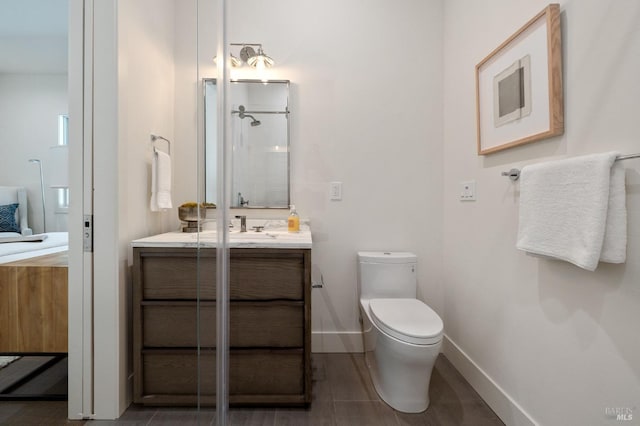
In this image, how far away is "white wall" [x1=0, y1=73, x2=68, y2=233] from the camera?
81 centimetres

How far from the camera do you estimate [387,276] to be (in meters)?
1.74

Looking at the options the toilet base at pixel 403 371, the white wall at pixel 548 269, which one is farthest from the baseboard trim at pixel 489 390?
the toilet base at pixel 403 371

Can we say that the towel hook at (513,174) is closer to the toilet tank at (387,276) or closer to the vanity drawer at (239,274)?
the toilet tank at (387,276)

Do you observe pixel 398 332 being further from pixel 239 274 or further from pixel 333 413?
pixel 239 274

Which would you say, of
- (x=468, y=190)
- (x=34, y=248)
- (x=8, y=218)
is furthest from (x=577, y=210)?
(x=34, y=248)

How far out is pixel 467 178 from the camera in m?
1.64

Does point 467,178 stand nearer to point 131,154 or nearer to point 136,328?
point 131,154

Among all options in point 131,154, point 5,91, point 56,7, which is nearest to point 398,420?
point 131,154

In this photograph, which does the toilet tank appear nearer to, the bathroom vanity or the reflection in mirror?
the bathroom vanity

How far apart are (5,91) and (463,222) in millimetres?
2032

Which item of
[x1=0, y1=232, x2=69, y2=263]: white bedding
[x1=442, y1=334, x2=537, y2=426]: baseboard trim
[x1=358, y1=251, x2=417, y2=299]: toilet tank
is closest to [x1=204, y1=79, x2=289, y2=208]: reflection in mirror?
[x1=358, y1=251, x2=417, y2=299]: toilet tank

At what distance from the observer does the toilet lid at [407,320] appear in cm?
123

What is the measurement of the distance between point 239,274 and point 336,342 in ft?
3.17

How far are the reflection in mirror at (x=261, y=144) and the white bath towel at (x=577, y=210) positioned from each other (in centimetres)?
135
